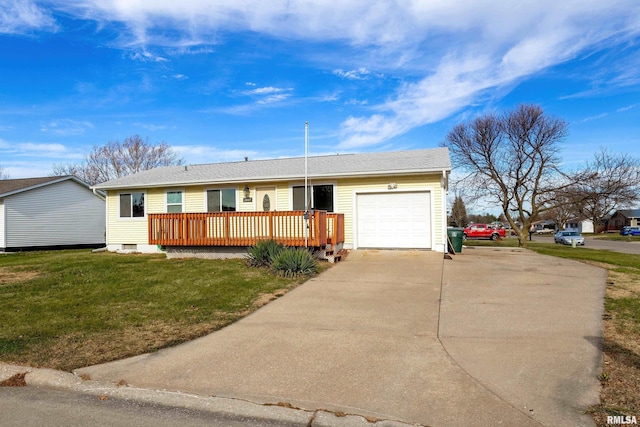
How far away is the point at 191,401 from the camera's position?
375cm

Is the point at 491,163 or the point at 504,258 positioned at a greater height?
the point at 491,163

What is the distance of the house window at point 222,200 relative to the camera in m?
15.5

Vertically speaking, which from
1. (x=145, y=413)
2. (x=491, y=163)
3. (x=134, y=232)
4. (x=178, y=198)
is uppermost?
(x=491, y=163)

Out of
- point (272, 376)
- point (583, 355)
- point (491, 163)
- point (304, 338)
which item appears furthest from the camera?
point (491, 163)

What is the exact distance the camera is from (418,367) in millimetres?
4406

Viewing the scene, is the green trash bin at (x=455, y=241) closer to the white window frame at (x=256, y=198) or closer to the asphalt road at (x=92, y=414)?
the white window frame at (x=256, y=198)

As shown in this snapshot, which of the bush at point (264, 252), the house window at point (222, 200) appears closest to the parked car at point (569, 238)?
the house window at point (222, 200)

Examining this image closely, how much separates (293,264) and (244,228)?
3.36 meters

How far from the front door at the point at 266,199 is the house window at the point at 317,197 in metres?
0.83

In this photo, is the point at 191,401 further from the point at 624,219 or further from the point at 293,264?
the point at 624,219

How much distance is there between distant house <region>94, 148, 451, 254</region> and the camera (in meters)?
12.3

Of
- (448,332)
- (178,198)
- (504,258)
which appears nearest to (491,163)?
(504,258)

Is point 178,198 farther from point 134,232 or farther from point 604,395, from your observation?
point 604,395

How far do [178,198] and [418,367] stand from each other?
13.8 m
